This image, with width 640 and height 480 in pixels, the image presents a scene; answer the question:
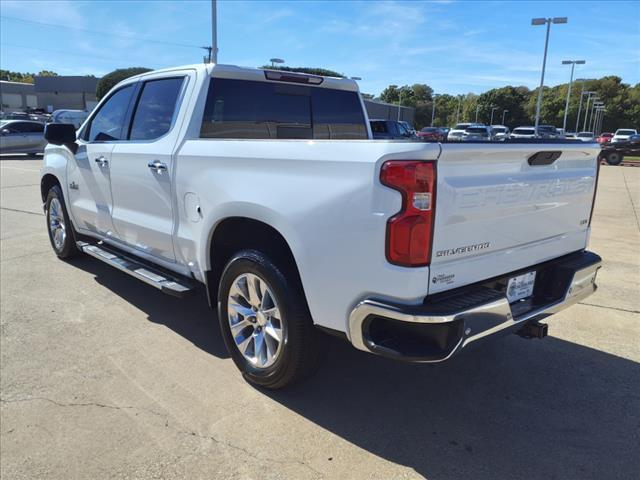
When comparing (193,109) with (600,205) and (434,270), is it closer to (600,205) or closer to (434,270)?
(434,270)

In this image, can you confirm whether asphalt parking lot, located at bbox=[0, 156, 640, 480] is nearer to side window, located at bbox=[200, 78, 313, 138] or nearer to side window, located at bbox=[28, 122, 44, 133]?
side window, located at bbox=[200, 78, 313, 138]


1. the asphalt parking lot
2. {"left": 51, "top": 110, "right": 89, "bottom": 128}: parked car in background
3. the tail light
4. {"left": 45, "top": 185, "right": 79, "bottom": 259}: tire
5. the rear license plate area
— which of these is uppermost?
the tail light

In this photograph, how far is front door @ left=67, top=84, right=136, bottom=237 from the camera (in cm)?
461

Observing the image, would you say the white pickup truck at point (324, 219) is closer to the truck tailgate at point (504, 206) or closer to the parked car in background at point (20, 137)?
the truck tailgate at point (504, 206)

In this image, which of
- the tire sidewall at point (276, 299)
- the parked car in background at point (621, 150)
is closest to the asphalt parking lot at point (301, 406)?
the tire sidewall at point (276, 299)

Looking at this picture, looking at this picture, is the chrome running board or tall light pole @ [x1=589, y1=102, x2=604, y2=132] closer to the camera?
the chrome running board

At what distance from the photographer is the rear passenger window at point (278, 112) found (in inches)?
150

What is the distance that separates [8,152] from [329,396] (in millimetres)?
23892

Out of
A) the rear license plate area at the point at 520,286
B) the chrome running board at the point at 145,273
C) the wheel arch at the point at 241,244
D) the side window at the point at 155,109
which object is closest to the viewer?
the rear license plate area at the point at 520,286

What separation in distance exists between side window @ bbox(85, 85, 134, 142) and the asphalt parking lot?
166cm

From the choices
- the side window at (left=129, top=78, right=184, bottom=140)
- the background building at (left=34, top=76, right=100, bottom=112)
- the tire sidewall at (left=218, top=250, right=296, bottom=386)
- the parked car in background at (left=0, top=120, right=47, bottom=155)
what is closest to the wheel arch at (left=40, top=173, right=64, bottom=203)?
the side window at (left=129, top=78, right=184, bottom=140)

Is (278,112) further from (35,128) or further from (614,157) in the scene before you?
(614,157)

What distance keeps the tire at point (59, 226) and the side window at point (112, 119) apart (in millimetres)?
1120

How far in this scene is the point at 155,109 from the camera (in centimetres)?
418
